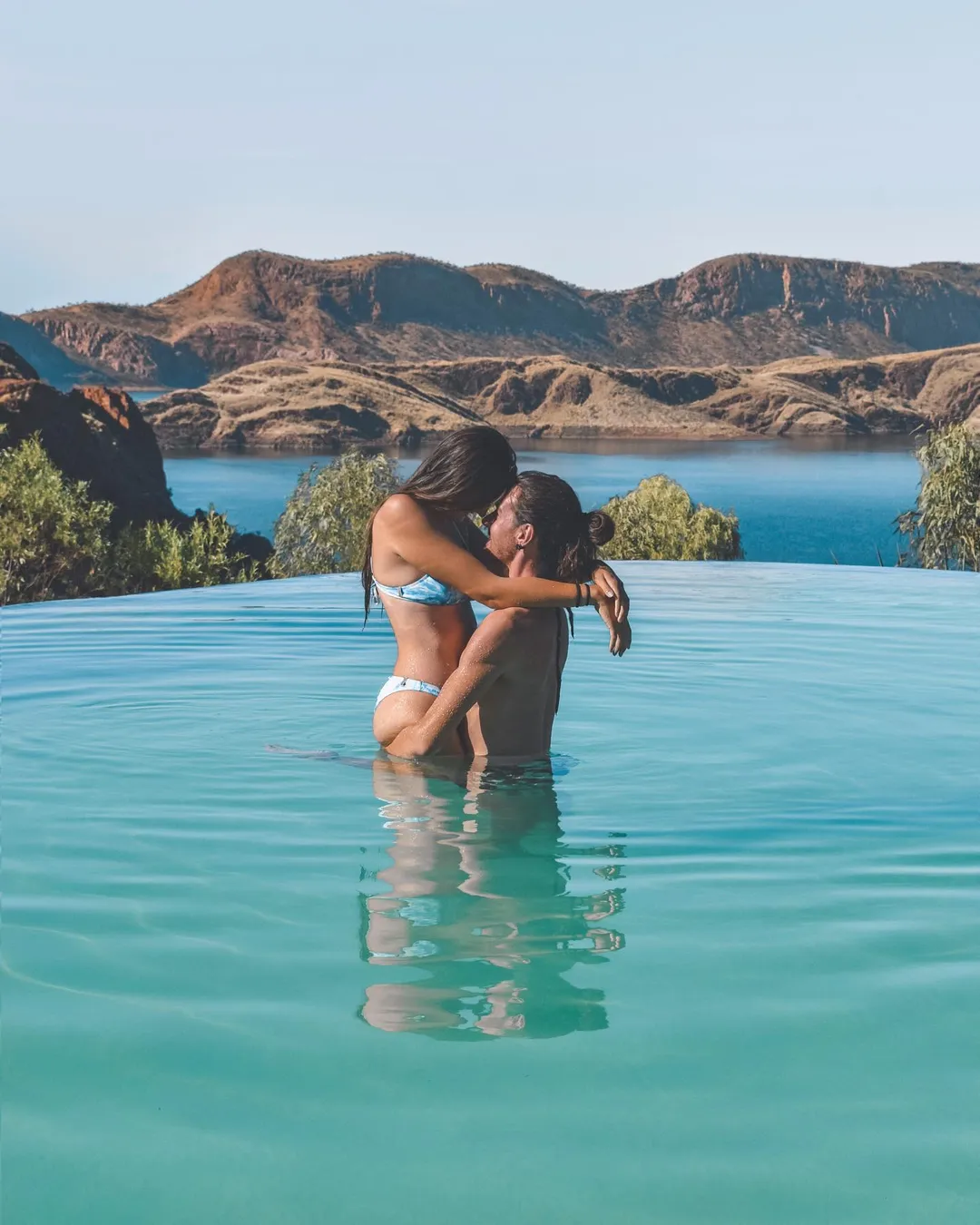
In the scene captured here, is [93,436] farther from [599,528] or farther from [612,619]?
[612,619]

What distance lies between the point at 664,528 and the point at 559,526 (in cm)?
3589

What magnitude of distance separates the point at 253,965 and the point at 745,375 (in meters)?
163

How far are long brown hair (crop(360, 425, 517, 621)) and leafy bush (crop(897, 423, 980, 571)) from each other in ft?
84.7

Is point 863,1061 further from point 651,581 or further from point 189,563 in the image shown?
point 189,563

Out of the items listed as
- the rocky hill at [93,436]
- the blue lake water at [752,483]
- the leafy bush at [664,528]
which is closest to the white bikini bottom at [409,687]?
the leafy bush at [664,528]

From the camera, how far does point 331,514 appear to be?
1574 inches

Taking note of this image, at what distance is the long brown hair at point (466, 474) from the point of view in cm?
467

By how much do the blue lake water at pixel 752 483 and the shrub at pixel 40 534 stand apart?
119ft

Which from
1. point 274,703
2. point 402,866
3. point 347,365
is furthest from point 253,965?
point 347,365

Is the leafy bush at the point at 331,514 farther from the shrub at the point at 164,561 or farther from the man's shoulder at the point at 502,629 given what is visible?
the man's shoulder at the point at 502,629

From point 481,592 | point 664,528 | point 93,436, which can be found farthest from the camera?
point 93,436

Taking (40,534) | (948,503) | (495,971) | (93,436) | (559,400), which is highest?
(559,400)

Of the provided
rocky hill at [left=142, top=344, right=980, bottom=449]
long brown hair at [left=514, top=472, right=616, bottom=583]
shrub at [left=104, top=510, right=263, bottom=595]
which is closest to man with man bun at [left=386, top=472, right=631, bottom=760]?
long brown hair at [left=514, top=472, right=616, bottom=583]

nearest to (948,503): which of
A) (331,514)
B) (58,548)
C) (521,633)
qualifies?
(331,514)
